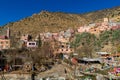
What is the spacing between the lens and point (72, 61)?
6656 cm

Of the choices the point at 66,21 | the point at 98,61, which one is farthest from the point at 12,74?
the point at 66,21

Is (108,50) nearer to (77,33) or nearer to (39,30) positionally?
(77,33)

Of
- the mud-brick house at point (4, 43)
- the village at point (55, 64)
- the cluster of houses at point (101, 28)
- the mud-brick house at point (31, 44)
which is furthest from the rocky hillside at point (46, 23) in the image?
the mud-brick house at point (4, 43)

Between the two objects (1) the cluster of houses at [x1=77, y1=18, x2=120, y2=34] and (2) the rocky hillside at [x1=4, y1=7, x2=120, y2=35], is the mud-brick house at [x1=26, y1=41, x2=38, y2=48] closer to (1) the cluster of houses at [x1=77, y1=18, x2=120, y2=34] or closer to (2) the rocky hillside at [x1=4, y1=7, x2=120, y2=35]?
(1) the cluster of houses at [x1=77, y1=18, x2=120, y2=34]

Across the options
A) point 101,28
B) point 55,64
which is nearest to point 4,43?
point 55,64

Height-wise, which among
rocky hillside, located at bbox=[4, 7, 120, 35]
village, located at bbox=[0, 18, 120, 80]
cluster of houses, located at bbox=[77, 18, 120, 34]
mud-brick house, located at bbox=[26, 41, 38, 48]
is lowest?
village, located at bbox=[0, 18, 120, 80]

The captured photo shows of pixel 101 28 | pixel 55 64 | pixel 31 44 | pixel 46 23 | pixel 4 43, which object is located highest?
pixel 46 23

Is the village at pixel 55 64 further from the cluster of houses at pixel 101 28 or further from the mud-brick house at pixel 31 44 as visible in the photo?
the cluster of houses at pixel 101 28

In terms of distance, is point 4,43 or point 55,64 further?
point 4,43

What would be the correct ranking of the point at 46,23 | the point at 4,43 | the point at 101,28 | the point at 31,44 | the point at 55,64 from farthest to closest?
1. the point at 46,23
2. the point at 101,28
3. the point at 31,44
4. the point at 4,43
5. the point at 55,64

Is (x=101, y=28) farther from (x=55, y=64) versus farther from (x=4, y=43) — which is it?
(x=55, y=64)

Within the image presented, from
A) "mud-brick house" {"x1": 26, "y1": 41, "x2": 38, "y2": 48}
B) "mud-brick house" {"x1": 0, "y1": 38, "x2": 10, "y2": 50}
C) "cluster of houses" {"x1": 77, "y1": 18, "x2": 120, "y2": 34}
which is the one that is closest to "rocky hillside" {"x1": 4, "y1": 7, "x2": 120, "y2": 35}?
"cluster of houses" {"x1": 77, "y1": 18, "x2": 120, "y2": 34}

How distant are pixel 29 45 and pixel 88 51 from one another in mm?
16022

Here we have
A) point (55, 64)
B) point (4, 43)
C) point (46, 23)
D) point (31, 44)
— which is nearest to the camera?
→ point (55, 64)
